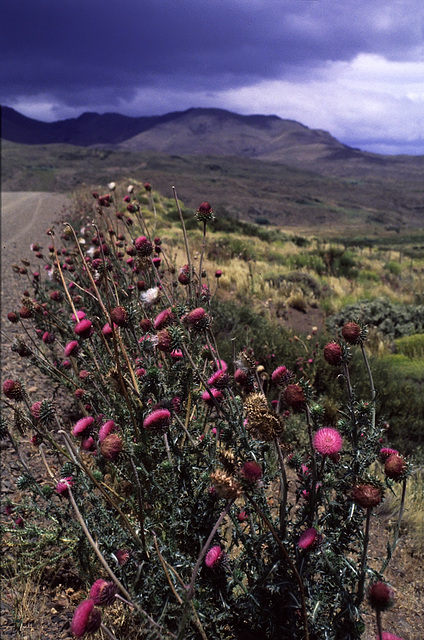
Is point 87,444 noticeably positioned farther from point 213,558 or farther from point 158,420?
point 213,558

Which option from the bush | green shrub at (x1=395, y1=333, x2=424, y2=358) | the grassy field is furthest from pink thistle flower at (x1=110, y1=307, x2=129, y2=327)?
the grassy field

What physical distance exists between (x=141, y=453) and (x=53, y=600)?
3.98 feet

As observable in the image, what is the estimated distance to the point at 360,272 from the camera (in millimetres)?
12750

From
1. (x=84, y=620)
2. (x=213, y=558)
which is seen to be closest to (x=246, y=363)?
(x=213, y=558)

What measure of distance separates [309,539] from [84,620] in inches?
26.9

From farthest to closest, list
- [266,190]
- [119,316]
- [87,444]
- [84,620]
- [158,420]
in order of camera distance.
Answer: [266,190] < [87,444] < [119,316] < [158,420] < [84,620]

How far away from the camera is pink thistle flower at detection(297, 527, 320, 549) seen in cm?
139

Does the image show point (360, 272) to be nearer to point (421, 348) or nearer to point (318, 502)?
point (421, 348)

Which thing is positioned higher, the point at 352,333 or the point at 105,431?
the point at 352,333

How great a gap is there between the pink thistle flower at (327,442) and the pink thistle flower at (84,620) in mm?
787

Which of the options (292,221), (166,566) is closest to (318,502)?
(166,566)

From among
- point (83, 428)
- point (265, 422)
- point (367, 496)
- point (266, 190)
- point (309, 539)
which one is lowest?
point (309, 539)

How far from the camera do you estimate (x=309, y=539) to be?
139 cm

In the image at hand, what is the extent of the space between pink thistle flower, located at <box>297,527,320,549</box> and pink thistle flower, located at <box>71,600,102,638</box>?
634 millimetres
